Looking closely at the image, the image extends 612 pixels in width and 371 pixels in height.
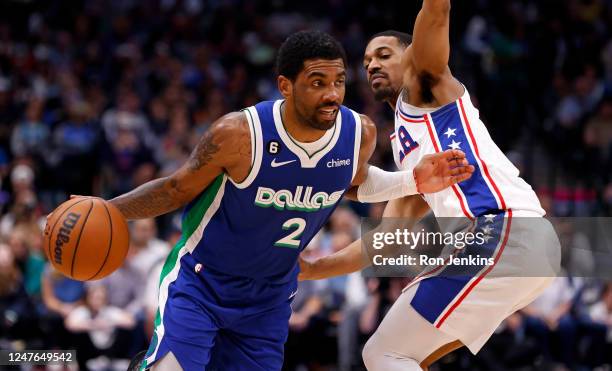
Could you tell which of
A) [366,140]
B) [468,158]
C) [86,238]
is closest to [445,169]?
[468,158]

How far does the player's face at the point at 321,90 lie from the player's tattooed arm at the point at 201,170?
1.08 ft

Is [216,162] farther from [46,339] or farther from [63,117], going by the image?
[63,117]

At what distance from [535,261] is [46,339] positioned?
5000mm

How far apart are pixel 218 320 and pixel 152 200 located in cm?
70

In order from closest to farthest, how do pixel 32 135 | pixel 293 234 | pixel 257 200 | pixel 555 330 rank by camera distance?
pixel 257 200
pixel 293 234
pixel 555 330
pixel 32 135

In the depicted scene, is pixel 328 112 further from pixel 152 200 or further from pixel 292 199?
pixel 152 200

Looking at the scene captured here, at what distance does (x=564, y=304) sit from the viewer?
8758mm

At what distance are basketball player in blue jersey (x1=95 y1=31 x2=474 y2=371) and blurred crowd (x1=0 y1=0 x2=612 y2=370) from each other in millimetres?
3376

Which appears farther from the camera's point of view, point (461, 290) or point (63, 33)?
point (63, 33)

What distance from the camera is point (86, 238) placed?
4.59m

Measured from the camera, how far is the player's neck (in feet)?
15.3

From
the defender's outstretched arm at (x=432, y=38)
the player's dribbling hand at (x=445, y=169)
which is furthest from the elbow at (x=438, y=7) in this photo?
the player's dribbling hand at (x=445, y=169)

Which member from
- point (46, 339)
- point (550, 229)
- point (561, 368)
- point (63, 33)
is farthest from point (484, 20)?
point (550, 229)

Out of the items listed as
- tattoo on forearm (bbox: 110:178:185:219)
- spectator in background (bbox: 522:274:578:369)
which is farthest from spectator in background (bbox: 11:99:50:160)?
tattoo on forearm (bbox: 110:178:185:219)
